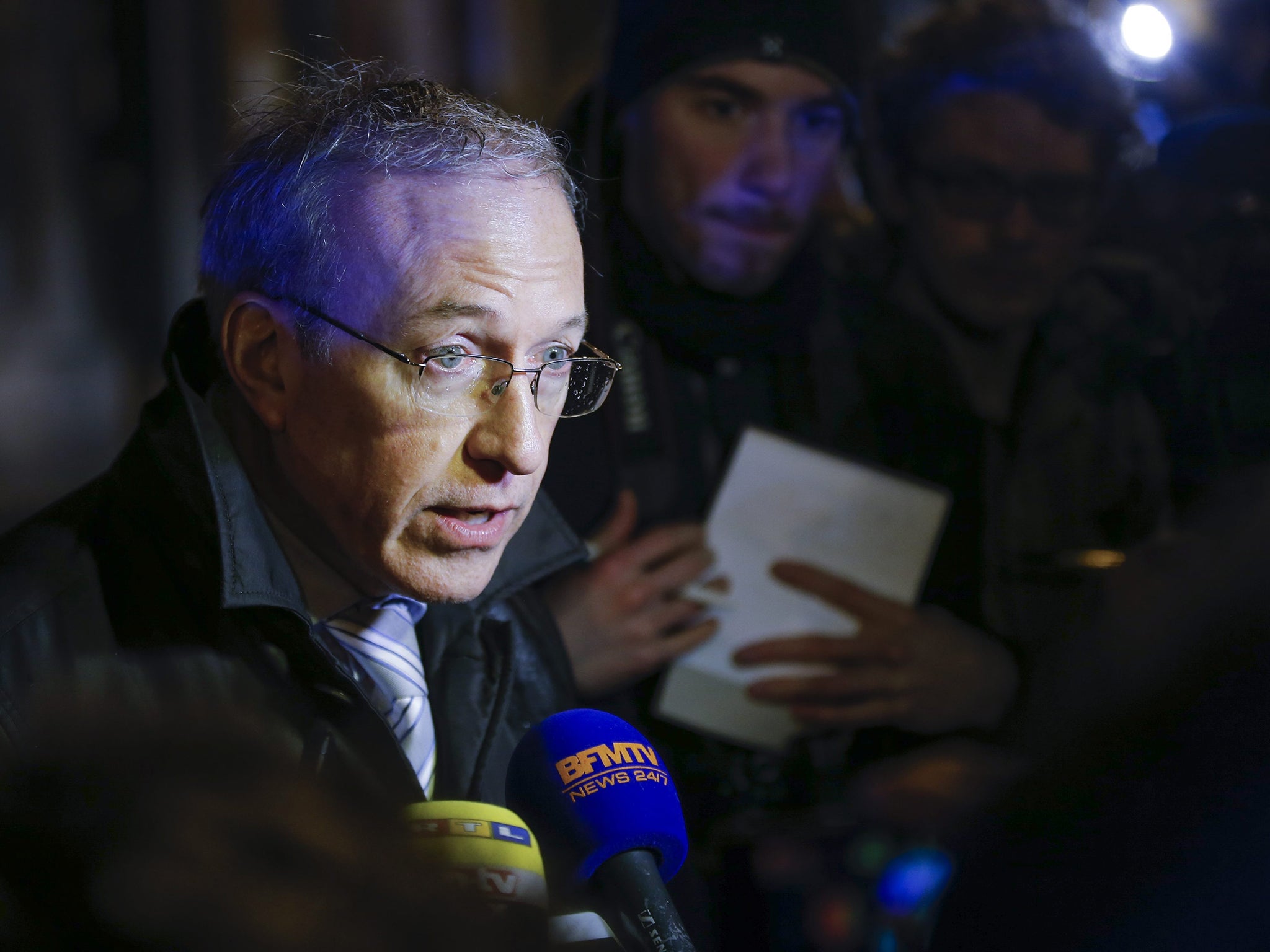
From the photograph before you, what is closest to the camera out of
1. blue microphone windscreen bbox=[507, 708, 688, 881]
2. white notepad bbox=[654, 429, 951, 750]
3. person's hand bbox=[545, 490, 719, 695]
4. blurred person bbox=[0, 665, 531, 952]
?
blurred person bbox=[0, 665, 531, 952]

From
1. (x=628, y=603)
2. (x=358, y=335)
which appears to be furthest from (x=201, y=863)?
(x=628, y=603)

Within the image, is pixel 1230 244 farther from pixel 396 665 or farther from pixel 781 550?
pixel 396 665

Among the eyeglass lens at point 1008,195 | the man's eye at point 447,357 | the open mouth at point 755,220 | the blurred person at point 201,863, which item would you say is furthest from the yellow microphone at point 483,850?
the eyeglass lens at point 1008,195

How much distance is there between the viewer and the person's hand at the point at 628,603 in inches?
55.6

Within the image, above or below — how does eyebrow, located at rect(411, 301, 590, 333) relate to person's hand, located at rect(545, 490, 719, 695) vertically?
above

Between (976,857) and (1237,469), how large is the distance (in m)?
0.75

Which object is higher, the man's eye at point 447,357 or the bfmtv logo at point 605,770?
the man's eye at point 447,357

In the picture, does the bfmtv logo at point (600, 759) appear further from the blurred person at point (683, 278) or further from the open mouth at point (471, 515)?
the blurred person at point (683, 278)

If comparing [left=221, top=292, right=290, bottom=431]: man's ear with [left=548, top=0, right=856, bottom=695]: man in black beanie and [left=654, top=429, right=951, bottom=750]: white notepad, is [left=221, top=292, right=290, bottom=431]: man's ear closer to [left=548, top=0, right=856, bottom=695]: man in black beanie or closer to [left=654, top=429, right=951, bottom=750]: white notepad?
[left=548, top=0, right=856, bottom=695]: man in black beanie

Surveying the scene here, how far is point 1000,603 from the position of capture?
1674 millimetres

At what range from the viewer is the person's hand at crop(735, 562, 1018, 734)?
1595mm

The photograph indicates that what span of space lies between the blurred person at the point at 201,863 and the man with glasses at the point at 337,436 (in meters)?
0.10

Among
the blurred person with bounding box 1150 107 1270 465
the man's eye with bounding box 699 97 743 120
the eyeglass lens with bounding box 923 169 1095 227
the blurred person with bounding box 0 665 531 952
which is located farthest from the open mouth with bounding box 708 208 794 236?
the blurred person with bounding box 0 665 531 952

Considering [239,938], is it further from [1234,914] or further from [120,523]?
[1234,914]
